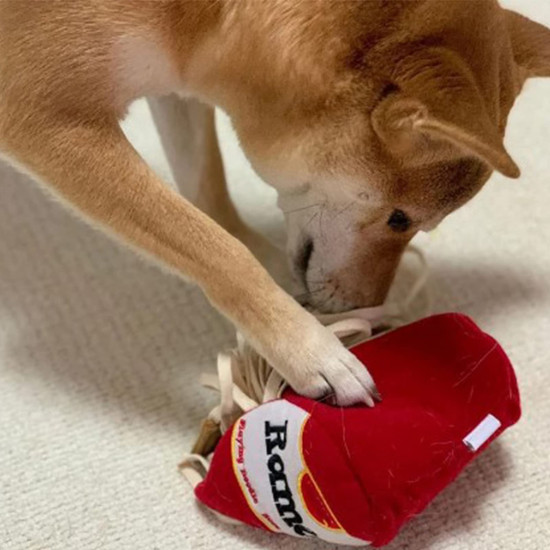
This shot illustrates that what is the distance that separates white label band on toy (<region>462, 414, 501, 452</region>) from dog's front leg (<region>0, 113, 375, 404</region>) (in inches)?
6.5

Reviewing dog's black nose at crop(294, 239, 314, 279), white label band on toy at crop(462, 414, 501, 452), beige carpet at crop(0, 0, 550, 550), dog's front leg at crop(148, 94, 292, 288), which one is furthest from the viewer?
dog's front leg at crop(148, 94, 292, 288)

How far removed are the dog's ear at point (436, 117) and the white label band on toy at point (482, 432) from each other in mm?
288

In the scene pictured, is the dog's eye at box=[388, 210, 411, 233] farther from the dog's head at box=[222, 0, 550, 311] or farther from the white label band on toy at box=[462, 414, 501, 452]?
the white label band on toy at box=[462, 414, 501, 452]

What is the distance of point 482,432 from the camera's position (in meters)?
1.00

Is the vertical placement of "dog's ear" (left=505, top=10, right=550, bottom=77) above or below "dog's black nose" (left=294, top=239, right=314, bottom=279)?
above

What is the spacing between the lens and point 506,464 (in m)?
1.15

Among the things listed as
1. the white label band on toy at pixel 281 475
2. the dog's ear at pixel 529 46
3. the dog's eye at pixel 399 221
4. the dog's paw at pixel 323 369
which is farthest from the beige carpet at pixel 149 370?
the dog's ear at pixel 529 46

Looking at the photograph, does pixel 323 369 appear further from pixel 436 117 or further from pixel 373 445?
pixel 436 117

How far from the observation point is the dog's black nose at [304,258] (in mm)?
1227

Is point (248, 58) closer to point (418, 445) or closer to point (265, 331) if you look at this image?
point (265, 331)

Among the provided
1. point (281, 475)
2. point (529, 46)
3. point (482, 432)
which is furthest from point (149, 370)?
point (529, 46)

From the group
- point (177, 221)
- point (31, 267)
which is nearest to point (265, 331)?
point (177, 221)

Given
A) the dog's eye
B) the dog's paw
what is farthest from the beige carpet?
the dog's eye

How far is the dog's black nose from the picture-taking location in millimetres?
1227
